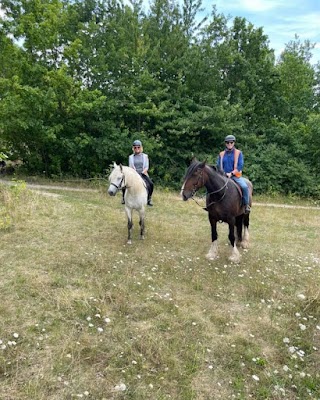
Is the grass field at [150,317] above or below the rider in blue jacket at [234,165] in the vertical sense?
below

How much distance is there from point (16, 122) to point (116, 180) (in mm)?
10923

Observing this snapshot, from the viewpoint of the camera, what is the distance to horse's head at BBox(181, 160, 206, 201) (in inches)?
254

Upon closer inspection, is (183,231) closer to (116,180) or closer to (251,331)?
(116,180)

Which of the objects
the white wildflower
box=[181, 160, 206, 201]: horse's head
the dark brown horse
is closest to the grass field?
the white wildflower

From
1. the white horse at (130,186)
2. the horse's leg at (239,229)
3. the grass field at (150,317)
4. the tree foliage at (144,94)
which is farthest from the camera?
the tree foliage at (144,94)

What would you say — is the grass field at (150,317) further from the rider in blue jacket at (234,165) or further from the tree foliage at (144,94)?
the tree foliage at (144,94)

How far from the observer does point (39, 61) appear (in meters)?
16.2

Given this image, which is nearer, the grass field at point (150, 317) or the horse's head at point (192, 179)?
the grass field at point (150, 317)

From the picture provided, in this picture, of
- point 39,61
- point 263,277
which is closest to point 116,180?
point 263,277

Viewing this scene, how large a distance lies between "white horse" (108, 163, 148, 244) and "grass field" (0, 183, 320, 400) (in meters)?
0.88

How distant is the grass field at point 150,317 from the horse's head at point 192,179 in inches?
59.7

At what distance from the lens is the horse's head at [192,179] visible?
6.45 meters

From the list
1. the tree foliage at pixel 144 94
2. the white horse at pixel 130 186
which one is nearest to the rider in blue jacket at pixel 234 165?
the white horse at pixel 130 186

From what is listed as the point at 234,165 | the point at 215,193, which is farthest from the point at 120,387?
the point at 234,165
